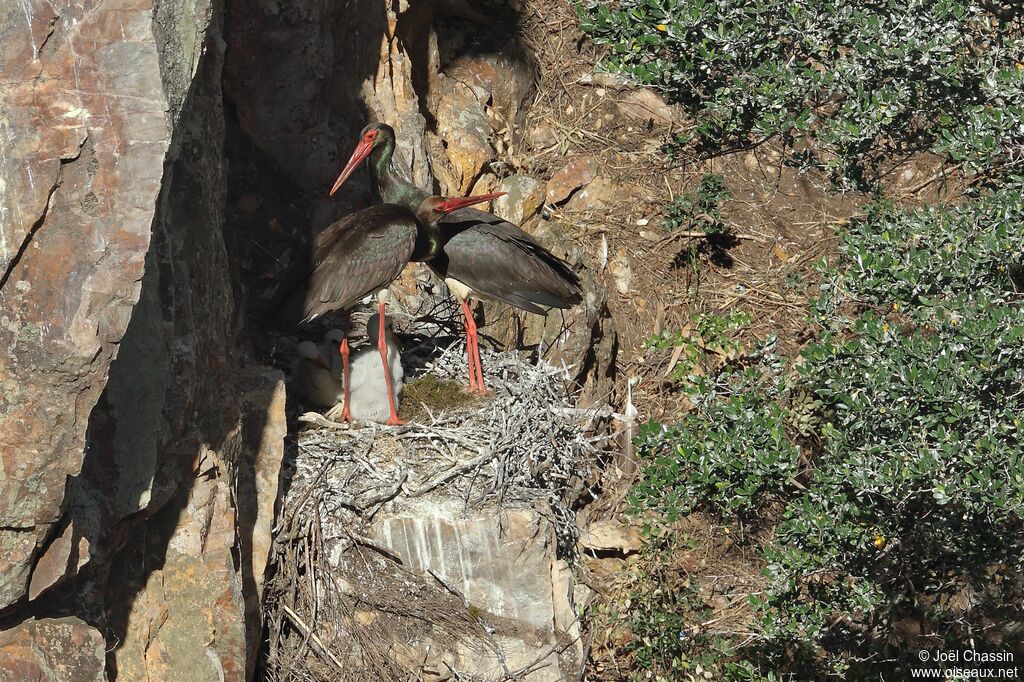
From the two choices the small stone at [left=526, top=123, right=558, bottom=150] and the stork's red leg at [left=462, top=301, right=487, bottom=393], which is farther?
the small stone at [left=526, top=123, right=558, bottom=150]

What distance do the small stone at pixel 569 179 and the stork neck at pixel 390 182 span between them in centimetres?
280

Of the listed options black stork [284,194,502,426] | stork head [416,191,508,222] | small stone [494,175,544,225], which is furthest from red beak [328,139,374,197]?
small stone [494,175,544,225]

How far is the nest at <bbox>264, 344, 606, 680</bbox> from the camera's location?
5410 millimetres

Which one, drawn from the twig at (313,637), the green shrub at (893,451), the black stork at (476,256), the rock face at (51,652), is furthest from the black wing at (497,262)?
the rock face at (51,652)

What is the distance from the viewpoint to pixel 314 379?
20.2 ft

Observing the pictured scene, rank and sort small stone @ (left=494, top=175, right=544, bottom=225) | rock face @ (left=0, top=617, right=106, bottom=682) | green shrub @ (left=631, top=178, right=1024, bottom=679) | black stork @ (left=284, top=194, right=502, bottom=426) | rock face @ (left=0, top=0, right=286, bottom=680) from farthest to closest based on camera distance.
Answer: small stone @ (left=494, top=175, right=544, bottom=225)
black stork @ (left=284, top=194, right=502, bottom=426)
green shrub @ (left=631, top=178, right=1024, bottom=679)
rock face @ (left=0, top=617, right=106, bottom=682)
rock face @ (left=0, top=0, right=286, bottom=680)

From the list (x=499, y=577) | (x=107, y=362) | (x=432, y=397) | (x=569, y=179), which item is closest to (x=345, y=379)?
(x=432, y=397)

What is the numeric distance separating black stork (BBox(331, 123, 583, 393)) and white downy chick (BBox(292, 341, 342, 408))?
704mm

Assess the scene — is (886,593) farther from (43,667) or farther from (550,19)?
(550,19)

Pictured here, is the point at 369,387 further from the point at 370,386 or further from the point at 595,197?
the point at 595,197

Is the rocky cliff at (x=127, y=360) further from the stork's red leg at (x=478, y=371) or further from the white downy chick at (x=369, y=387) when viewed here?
the stork's red leg at (x=478, y=371)

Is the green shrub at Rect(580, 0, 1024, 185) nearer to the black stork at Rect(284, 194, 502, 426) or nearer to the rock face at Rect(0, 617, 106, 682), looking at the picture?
the black stork at Rect(284, 194, 502, 426)

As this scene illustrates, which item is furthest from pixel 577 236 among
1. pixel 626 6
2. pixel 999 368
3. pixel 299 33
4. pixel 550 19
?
pixel 999 368

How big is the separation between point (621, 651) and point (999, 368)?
11.5 ft
